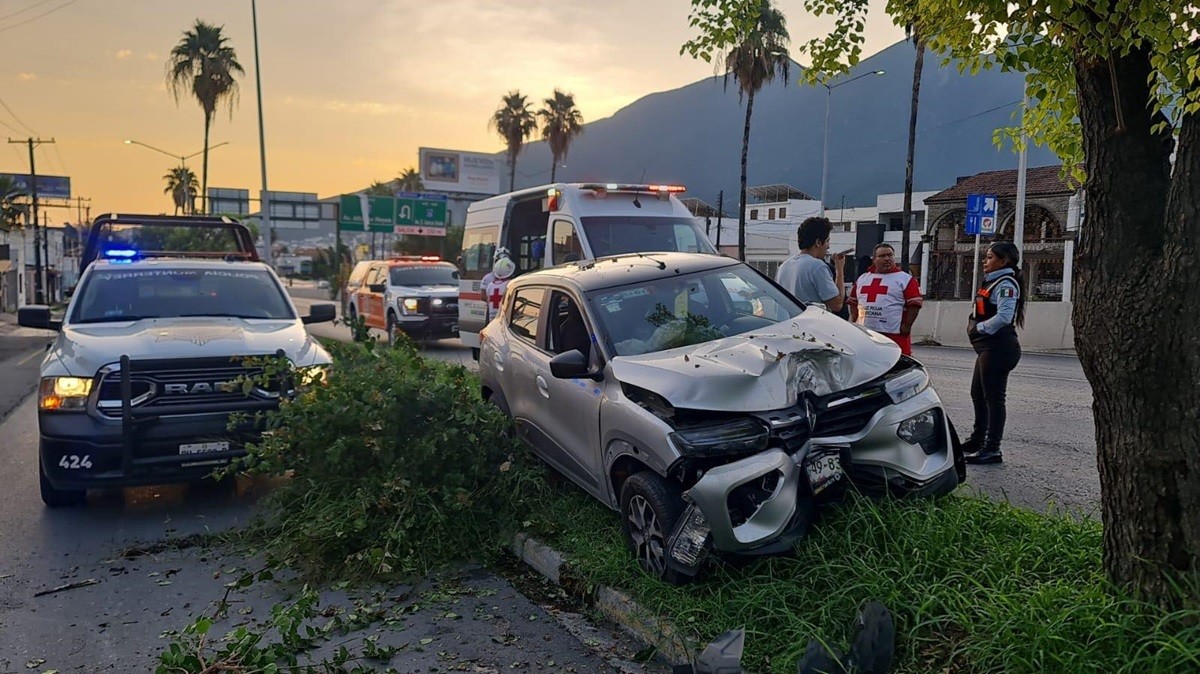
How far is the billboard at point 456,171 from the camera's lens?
79.9 metres

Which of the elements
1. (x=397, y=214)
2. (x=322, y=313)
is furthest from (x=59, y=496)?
(x=397, y=214)

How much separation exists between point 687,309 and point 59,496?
195 inches

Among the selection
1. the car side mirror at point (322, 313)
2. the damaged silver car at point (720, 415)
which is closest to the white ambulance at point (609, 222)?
the car side mirror at point (322, 313)

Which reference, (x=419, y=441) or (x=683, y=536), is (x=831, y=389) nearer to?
(x=683, y=536)

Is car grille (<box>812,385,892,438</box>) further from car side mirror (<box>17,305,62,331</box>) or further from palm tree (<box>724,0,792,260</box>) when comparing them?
palm tree (<box>724,0,792,260</box>)

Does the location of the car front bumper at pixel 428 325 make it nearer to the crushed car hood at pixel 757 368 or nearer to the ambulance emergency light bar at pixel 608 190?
the ambulance emergency light bar at pixel 608 190

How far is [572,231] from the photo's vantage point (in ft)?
35.1

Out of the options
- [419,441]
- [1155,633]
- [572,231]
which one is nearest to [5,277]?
[572,231]

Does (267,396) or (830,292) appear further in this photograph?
(830,292)

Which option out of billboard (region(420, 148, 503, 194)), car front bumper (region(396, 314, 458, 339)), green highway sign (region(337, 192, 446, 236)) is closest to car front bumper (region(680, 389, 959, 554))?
car front bumper (region(396, 314, 458, 339))

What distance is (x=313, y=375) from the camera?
21.0 feet

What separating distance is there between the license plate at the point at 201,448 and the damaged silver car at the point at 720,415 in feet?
7.72

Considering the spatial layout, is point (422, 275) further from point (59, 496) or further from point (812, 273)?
point (812, 273)

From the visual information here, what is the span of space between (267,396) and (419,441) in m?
1.59
